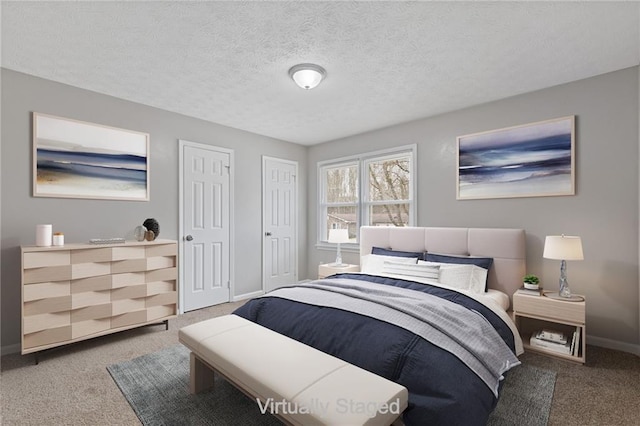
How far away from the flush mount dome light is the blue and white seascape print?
1995 millimetres

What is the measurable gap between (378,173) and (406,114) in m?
1.00

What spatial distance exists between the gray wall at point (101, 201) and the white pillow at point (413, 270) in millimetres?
2241

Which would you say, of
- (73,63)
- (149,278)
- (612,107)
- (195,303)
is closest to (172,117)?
(73,63)

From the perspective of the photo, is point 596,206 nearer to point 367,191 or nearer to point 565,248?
point 565,248

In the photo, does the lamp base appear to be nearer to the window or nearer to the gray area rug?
the gray area rug

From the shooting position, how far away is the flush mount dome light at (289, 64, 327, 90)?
271 centimetres

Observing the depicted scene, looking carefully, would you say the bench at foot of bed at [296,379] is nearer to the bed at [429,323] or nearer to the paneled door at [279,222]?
the bed at [429,323]

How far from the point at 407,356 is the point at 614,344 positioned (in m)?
2.55

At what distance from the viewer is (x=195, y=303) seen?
4082 millimetres

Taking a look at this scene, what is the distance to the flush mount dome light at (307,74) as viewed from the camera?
2.71 meters

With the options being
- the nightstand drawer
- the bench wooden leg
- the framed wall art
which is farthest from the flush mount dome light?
the nightstand drawer

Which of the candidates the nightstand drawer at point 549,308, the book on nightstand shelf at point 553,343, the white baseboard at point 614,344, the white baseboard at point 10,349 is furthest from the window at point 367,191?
the white baseboard at point 10,349

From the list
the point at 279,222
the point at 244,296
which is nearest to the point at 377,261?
the point at 279,222

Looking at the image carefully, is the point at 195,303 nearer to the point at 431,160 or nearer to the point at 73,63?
the point at 73,63
